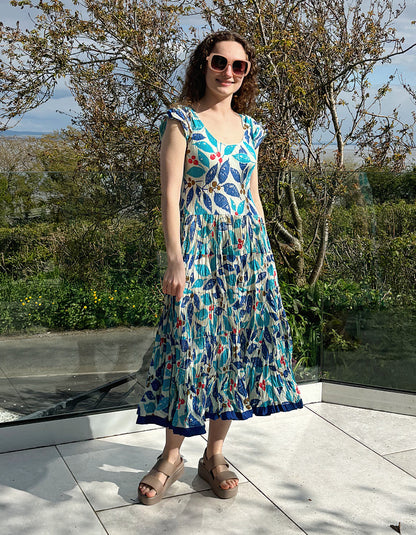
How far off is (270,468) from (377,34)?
384cm

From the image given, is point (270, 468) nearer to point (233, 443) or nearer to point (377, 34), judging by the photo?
point (233, 443)

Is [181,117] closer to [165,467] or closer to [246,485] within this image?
[165,467]

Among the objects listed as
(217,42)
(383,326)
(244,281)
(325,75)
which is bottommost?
(383,326)

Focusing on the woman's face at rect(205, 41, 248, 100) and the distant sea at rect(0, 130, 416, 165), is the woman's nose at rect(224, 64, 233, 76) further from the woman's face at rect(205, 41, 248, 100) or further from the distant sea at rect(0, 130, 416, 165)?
the distant sea at rect(0, 130, 416, 165)

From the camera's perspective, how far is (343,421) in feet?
11.3

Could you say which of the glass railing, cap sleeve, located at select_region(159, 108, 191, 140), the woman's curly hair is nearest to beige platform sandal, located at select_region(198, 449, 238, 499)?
the glass railing

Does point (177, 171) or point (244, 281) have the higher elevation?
point (177, 171)

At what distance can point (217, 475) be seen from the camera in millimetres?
2646

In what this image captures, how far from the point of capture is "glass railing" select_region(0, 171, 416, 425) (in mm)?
3033

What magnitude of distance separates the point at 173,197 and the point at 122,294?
3.27ft

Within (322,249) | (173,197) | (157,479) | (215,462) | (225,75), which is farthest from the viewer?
(322,249)

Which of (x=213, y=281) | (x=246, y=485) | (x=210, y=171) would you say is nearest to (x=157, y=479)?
(x=246, y=485)

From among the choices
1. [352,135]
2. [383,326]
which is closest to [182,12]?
[352,135]

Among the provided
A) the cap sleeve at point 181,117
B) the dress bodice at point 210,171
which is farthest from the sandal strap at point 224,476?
the cap sleeve at point 181,117
